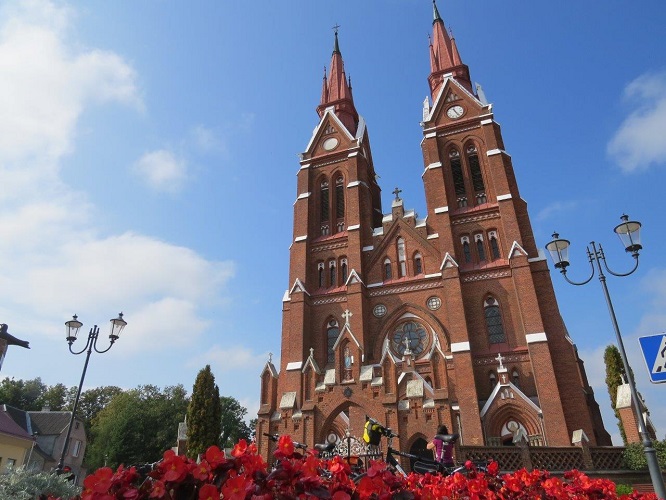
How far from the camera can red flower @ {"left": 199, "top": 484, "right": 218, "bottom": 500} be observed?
2601 mm

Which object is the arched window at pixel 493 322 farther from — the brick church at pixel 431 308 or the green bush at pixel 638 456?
the green bush at pixel 638 456

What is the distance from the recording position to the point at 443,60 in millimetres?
38906

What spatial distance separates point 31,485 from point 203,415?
29.3 m

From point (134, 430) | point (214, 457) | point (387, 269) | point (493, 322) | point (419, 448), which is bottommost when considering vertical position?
point (214, 457)

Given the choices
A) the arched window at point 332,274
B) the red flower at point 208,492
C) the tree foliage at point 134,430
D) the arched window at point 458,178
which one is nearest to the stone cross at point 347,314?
the arched window at point 332,274

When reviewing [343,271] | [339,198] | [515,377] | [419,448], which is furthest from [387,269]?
[419,448]

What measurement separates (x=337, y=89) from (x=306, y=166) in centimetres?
966

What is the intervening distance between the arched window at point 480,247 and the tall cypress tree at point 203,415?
2213 cm

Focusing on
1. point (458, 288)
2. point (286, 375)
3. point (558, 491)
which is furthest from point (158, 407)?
point (558, 491)

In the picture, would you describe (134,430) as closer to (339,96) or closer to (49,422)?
(49,422)

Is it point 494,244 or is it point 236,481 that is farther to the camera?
point 494,244

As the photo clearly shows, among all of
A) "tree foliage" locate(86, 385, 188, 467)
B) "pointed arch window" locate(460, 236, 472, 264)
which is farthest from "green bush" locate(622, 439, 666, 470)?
"tree foliage" locate(86, 385, 188, 467)

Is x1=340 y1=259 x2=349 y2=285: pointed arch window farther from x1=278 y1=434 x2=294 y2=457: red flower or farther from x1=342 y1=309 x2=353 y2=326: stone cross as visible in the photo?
x1=278 y1=434 x2=294 y2=457: red flower

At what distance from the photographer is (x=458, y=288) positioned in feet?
86.3
